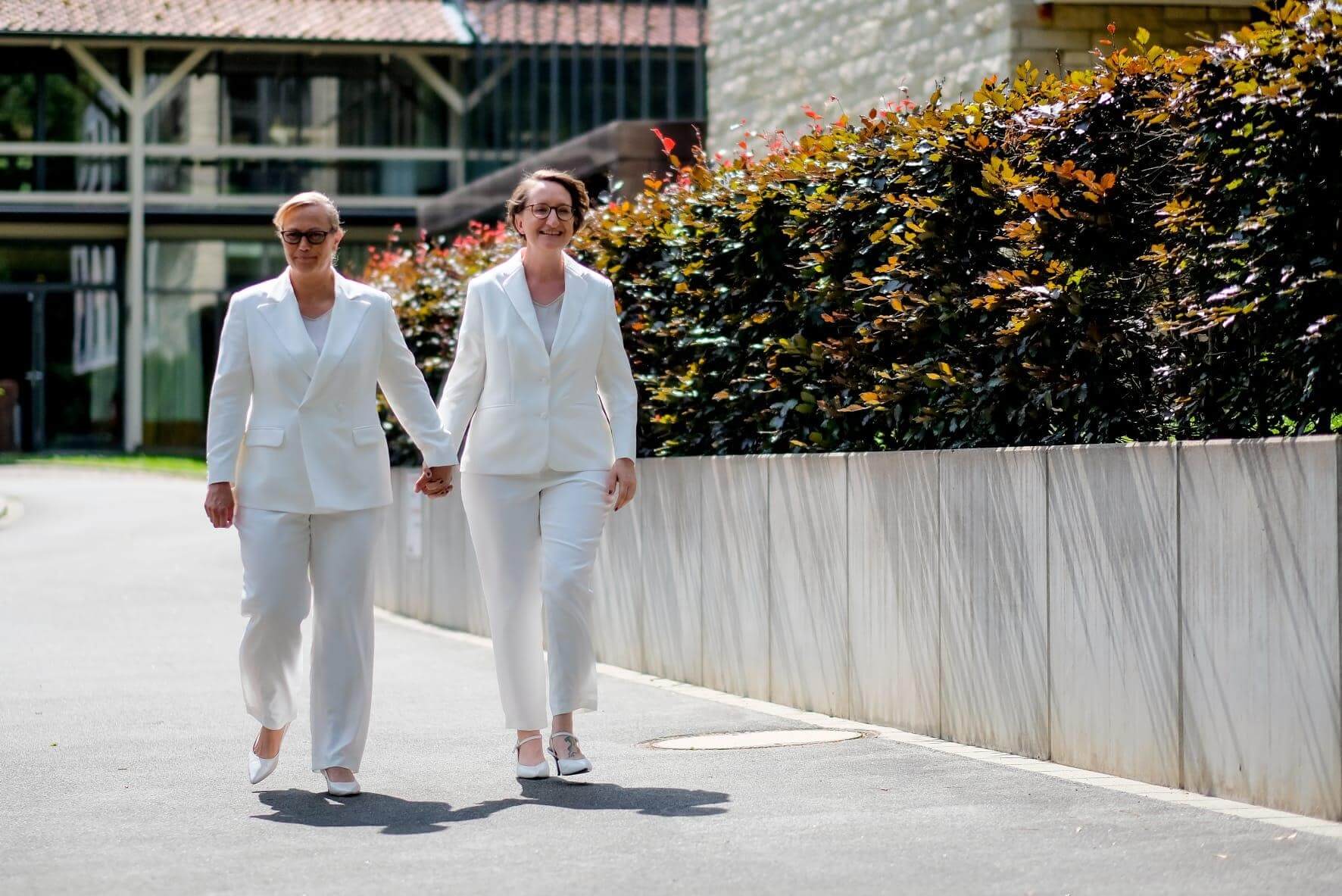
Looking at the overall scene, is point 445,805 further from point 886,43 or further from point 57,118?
point 57,118

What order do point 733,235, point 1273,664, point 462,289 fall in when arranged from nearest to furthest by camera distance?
point 1273,664
point 733,235
point 462,289

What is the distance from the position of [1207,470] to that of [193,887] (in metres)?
3.05

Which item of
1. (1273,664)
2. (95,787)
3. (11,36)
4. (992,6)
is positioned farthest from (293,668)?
(11,36)

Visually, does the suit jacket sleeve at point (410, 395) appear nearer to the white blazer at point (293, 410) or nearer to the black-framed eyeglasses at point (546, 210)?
the white blazer at point (293, 410)

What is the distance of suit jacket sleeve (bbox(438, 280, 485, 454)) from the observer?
6941 millimetres

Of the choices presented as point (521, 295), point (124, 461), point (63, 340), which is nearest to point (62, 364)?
point (63, 340)

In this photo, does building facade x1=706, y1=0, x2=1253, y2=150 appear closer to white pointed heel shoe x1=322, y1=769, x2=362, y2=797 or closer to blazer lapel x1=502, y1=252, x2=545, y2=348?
blazer lapel x1=502, y1=252, x2=545, y2=348

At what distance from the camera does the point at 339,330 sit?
655 cm

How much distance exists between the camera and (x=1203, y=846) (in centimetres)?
537

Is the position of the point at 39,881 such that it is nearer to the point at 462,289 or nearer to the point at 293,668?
the point at 293,668

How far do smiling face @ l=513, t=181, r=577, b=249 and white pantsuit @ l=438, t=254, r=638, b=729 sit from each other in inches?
5.2

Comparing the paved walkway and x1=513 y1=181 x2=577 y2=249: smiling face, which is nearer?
the paved walkway

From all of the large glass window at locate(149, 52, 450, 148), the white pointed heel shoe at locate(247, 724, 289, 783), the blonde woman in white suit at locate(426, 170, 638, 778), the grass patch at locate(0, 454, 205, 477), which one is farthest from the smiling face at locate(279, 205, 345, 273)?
the large glass window at locate(149, 52, 450, 148)

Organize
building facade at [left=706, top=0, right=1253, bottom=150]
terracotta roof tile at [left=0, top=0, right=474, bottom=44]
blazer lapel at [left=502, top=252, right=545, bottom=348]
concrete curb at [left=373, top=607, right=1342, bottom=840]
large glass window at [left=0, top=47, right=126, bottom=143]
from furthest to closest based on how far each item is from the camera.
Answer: large glass window at [left=0, top=47, right=126, bottom=143] → terracotta roof tile at [left=0, top=0, right=474, bottom=44] → building facade at [left=706, top=0, right=1253, bottom=150] → blazer lapel at [left=502, top=252, right=545, bottom=348] → concrete curb at [left=373, top=607, right=1342, bottom=840]
